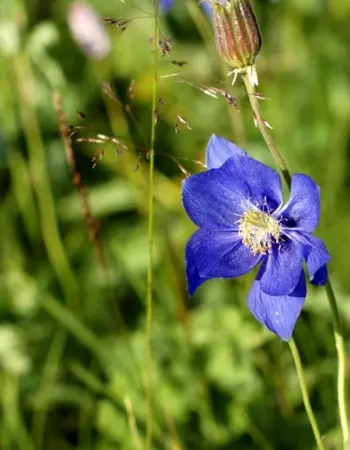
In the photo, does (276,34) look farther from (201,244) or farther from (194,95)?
(201,244)

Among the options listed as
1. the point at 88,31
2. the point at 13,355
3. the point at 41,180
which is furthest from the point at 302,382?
the point at 41,180

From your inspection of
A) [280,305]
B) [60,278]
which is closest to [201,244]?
[280,305]

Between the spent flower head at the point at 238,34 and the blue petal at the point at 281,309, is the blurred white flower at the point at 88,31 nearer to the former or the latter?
the spent flower head at the point at 238,34

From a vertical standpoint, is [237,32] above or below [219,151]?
above

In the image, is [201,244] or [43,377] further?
[43,377]

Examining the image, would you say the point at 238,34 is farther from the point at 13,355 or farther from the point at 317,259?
the point at 13,355

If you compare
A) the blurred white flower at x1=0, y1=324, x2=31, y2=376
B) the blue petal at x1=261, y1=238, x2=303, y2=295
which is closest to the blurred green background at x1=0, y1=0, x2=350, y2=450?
the blurred white flower at x1=0, y1=324, x2=31, y2=376

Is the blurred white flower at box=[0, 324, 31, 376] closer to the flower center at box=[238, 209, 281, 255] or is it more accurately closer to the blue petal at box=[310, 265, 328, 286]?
the flower center at box=[238, 209, 281, 255]
